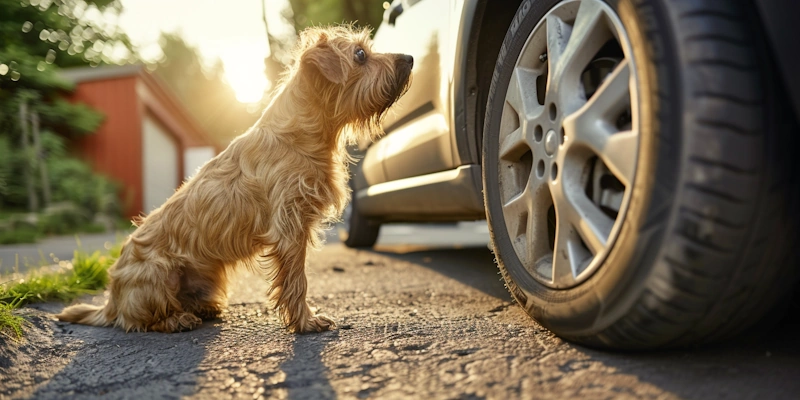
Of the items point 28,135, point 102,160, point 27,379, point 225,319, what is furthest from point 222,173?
point 102,160

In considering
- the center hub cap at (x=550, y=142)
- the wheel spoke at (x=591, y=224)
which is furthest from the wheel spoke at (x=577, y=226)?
the center hub cap at (x=550, y=142)

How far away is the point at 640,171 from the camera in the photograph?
5.40ft

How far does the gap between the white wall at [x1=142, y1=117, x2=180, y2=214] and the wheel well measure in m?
16.3

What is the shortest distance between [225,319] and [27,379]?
1.15 metres

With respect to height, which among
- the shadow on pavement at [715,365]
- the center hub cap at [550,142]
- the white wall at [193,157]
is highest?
the white wall at [193,157]

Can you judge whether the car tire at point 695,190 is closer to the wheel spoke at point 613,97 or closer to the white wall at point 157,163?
the wheel spoke at point 613,97

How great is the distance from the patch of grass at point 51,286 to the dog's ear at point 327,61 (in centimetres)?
181

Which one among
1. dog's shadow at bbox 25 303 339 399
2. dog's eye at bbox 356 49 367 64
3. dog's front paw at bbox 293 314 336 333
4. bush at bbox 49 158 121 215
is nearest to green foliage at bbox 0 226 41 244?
bush at bbox 49 158 121 215

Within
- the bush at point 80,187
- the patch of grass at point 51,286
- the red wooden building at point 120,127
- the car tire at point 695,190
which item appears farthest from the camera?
the red wooden building at point 120,127

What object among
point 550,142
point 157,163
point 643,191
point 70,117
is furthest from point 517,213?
point 157,163

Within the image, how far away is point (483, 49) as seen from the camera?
9.59 ft

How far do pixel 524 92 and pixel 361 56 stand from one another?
1216mm

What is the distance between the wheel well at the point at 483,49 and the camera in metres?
2.83

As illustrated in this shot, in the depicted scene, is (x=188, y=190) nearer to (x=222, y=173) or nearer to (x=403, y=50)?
(x=222, y=173)
